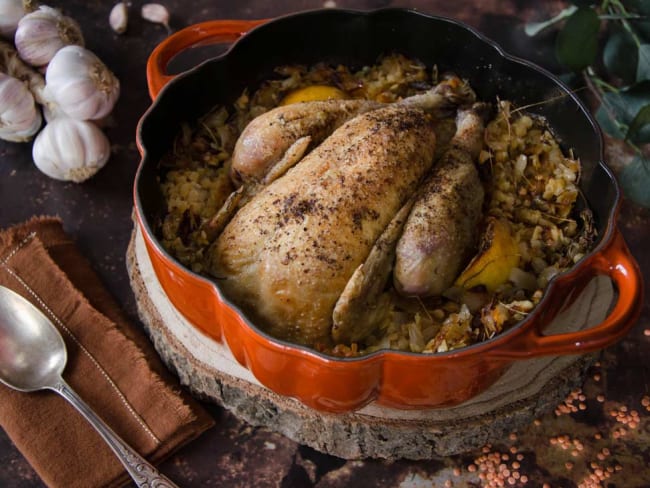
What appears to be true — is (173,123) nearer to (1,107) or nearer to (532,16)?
(1,107)

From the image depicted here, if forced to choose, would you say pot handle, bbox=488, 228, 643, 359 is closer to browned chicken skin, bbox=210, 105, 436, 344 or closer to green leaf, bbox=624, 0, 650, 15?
browned chicken skin, bbox=210, 105, 436, 344

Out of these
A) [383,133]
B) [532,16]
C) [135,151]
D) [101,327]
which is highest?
[383,133]

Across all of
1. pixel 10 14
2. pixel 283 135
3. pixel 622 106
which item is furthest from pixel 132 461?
pixel 622 106

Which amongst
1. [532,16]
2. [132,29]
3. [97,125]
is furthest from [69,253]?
[532,16]

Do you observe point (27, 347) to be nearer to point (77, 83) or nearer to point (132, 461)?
point (132, 461)

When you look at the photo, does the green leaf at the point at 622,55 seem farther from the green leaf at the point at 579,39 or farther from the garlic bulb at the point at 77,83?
the garlic bulb at the point at 77,83

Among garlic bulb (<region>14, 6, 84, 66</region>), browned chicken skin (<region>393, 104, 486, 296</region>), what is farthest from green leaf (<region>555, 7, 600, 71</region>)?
garlic bulb (<region>14, 6, 84, 66</region>)

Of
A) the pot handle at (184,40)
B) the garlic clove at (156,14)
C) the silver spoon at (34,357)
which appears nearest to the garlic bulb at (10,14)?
the garlic clove at (156,14)
